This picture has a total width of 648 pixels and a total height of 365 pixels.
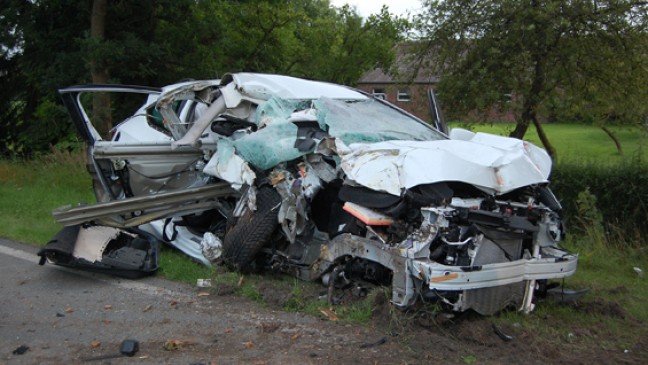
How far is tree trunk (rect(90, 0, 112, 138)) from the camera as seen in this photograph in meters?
12.6

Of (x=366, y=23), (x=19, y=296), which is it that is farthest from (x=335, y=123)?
(x=366, y=23)

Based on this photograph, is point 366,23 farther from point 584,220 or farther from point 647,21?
point 584,220

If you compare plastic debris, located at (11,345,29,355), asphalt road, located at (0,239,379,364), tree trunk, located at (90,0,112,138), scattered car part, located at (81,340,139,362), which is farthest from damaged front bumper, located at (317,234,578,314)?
tree trunk, located at (90,0,112,138)

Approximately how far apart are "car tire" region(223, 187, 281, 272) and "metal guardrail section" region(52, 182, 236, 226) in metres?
0.62

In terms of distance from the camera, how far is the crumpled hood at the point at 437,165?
451 cm

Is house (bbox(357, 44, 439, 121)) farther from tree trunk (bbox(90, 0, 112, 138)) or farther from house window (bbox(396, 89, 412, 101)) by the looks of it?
tree trunk (bbox(90, 0, 112, 138))

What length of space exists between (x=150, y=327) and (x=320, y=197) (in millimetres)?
1887

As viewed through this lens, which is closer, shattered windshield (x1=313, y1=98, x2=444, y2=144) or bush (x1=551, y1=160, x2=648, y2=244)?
shattered windshield (x1=313, y1=98, x2=444, y2=144)

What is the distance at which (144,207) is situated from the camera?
602 centimetres

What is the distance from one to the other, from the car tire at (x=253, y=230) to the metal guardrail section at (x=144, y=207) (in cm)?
62

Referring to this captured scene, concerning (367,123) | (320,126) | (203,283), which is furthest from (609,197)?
(203,283)

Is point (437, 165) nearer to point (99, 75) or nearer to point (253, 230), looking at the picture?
point (253, 230)

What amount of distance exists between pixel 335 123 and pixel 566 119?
21.7 ft

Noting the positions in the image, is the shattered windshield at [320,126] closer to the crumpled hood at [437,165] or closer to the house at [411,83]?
the crumpled hood at [437,165]
